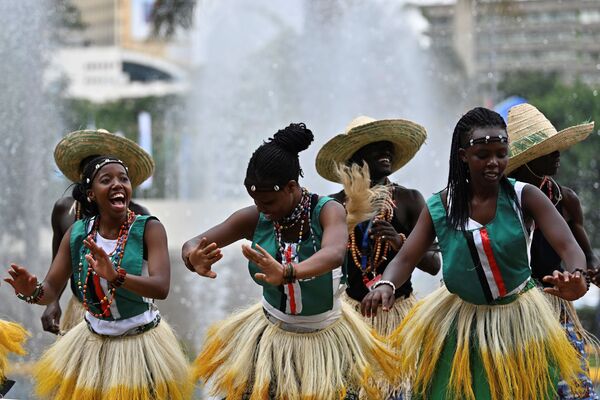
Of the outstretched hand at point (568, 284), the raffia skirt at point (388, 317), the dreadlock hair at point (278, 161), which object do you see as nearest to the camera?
the outstretched hand at point (568, 284)

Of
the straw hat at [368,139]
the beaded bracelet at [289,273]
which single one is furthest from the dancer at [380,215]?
the beaded bracelet at [289,273]

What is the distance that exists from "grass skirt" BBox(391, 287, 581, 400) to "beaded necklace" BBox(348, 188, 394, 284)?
1.09 meters

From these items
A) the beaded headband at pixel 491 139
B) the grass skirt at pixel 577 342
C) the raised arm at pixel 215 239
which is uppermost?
the beaded headband at pixel 491 139

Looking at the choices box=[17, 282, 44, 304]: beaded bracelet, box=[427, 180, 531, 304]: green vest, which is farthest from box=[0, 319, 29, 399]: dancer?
box=[427, 180, 531, 304]: green vest

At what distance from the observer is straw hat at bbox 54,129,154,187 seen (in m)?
6.23

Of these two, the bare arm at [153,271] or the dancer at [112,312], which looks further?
the dancer at [112,312]

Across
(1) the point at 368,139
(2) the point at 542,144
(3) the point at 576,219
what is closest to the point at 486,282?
(2) the point at 542,144

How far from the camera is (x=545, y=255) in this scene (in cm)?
565

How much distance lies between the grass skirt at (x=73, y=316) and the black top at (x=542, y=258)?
98.1 inches

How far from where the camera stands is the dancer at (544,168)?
5.61 m

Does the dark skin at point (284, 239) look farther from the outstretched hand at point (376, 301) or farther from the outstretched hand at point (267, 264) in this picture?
the outstretched hand at point (376, 301)

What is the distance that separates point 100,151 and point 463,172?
241 centimetres

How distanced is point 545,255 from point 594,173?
1790 centimetres

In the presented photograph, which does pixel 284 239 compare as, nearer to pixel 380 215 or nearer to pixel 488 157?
pixel 488 157
